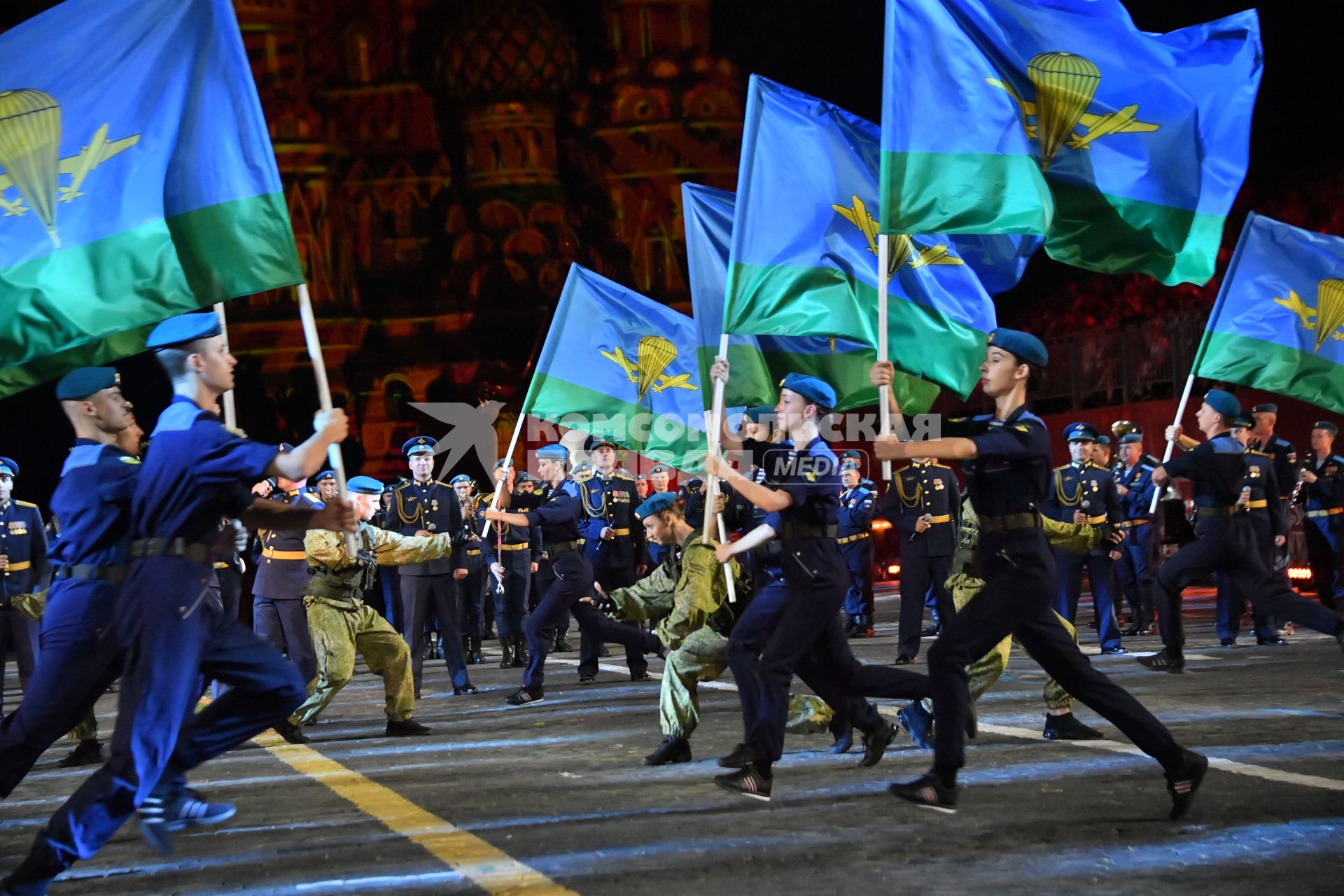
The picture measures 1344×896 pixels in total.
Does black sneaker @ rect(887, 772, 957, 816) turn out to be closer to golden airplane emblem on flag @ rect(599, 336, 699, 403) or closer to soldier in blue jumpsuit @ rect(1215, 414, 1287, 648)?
golden airplane emblem on flag @ rect(599, 336, 699, 403)

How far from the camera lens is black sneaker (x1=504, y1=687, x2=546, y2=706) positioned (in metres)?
12.3

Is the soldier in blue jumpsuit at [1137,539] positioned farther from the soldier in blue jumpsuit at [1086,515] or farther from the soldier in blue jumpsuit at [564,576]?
the soldier in blue jumpsuit at [564,576]

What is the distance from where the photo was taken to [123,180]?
7184 mm

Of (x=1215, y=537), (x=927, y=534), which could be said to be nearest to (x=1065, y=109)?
(x=1215, y=537)

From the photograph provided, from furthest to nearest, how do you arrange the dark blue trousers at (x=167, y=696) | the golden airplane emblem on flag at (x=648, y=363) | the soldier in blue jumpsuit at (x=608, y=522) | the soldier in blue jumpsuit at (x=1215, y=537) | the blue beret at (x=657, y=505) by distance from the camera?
1. the soldier in blue jumpsuit at (x=608, y=522)
2. the golden airplane emblem on flag at (x=648, y=363)
3. the soldier in blue jumpsuit at (x=1215, y=537)
4. the blue beret at (x=657, y=505)
5. the dark blue trousers at (x=167, y=696)

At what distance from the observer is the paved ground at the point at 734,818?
5562 millimetres

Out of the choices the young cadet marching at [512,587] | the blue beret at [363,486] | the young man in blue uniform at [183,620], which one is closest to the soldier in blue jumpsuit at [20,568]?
the blue beret at [363,486]

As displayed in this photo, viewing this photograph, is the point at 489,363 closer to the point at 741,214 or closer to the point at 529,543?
the point at 529,543

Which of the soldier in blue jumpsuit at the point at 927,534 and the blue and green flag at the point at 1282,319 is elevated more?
the blue and green flag at the point at 1282,319

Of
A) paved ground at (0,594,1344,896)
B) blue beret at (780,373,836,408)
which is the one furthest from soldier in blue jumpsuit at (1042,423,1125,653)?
blue beret at (780,373,836,408)

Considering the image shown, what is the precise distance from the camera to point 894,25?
28.4 feet

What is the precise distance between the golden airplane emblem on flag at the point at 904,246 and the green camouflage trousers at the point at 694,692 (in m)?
2.92

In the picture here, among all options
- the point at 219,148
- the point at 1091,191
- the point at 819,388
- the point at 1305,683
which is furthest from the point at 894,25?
the point at 1305,683

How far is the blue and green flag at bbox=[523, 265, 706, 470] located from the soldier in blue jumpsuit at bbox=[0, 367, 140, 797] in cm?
676
